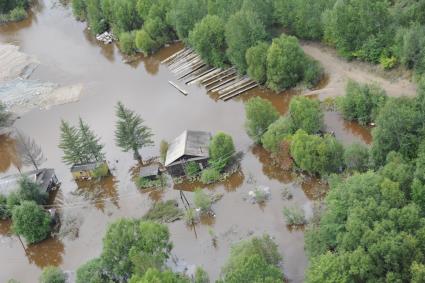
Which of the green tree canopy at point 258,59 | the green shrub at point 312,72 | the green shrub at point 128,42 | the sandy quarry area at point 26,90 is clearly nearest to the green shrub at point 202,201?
the green tree canopy at point 258,59

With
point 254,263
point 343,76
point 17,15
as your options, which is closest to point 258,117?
point 343,76

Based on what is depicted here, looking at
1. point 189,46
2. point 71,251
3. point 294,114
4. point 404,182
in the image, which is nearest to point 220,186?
point 294,114

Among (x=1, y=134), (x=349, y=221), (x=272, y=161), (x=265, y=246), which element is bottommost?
(x=1, y=134)

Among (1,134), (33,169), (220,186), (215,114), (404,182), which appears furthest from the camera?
(1,134)

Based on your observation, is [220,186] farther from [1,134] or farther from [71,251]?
[1,134]

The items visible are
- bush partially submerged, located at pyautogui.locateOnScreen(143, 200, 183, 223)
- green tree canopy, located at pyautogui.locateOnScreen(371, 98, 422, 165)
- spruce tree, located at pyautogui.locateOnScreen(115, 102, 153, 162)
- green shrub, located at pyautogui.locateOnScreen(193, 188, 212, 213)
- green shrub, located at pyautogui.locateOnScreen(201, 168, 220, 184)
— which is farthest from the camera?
spruce tree, located at pyautogui.locateOnScreen(115, 102, 153, 162)

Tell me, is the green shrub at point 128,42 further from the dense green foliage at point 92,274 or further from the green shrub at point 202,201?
the dense green foliage at point 92,274

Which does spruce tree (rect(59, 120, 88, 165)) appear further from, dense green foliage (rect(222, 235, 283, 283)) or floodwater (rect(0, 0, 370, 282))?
dense green foliage (rect(222, 235, 283, 283))

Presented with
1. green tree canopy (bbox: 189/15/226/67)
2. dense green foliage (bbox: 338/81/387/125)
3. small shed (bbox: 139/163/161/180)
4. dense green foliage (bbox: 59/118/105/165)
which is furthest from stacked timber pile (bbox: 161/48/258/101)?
dense green foliage (bbox: 59/118/105/165)
